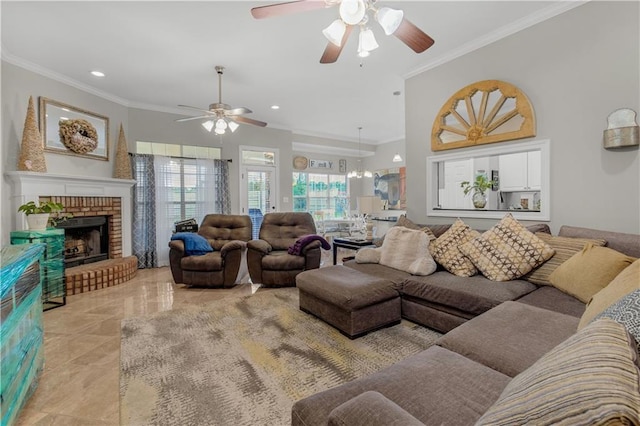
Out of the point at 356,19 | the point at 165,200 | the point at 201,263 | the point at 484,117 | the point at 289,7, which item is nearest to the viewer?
Answer: the point at 356,19

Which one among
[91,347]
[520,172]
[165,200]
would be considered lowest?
[91,347]

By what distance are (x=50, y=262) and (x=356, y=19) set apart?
12.7 feet

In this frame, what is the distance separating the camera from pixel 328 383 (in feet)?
6.08

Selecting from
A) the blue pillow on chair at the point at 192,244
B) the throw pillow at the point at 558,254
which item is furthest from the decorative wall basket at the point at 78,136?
the throw pillow at the point at 558,254

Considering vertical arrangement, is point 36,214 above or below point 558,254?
above

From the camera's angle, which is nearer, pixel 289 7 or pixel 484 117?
pixel 289 7

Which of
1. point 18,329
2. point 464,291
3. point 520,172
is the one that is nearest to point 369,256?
point 464,291

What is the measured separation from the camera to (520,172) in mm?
4879

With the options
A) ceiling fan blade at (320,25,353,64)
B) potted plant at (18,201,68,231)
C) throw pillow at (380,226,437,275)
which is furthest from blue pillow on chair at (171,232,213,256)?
ceiling fan blade at (320,25,353,64)

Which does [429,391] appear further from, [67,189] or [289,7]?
[67,189]

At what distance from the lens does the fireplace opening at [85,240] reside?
4258mm

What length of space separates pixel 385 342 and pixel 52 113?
4.89 m

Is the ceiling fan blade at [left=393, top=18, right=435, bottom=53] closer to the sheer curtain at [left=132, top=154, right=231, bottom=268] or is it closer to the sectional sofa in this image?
the sectional sofa

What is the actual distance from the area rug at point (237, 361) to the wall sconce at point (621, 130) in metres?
2.07
